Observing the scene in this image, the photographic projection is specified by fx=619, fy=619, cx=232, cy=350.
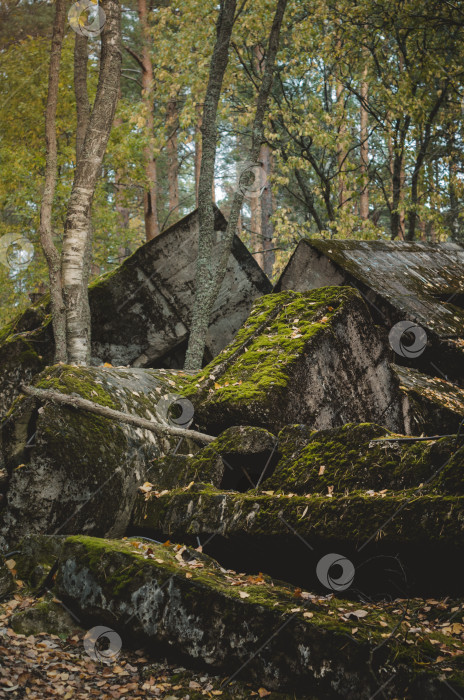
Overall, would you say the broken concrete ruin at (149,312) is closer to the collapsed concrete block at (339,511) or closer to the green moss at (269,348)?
the green moss at (269,348)

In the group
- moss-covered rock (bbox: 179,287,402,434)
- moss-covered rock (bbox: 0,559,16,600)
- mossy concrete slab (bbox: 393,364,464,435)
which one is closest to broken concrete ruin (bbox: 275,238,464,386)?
mossy concrete slab (bbox: 393,364,464,435)

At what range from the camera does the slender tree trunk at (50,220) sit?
9.04m

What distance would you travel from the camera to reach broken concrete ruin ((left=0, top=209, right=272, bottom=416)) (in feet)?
32.6

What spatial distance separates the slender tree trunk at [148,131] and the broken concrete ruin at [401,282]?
7.98m

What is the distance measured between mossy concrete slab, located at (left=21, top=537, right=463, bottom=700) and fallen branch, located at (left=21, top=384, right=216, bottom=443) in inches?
60.4

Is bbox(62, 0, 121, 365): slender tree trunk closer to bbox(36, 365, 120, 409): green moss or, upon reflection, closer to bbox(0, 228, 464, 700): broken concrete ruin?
bbox(0, 228, 464, 700): broken concrete ruin

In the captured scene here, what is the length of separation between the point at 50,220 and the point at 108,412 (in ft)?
14.9

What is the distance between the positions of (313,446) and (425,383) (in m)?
3.06

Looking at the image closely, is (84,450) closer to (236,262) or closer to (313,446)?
(313,446)

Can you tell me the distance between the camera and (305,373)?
21.7 ft

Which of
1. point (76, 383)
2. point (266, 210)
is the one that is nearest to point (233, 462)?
point (76, 383)

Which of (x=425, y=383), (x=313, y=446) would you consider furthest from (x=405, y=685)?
(x=425, y=383)

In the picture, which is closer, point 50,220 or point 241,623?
point 241,623

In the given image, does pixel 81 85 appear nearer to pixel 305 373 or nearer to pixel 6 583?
pixel 305 373
